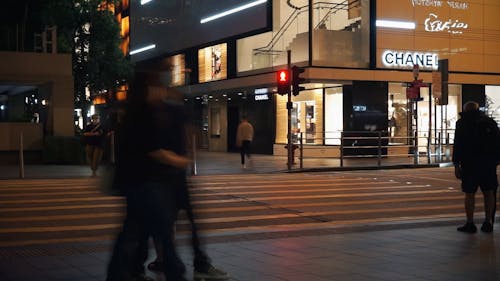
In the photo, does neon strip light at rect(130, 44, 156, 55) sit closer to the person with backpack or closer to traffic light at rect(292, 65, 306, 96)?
traffic light at rect(292, 65, 306, 96)

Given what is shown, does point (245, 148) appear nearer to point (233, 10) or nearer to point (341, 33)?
point (341, 33)

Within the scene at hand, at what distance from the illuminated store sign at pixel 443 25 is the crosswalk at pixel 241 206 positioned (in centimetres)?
1477

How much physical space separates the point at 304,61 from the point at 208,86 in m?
Result: 8.39

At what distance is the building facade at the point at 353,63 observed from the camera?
30.4m

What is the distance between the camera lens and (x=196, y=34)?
1544 inches

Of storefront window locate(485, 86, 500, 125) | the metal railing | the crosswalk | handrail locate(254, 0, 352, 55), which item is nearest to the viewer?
the crosswalk

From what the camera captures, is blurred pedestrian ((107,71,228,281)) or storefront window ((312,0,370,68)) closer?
blurred pedestrian ((107,71,228,281))

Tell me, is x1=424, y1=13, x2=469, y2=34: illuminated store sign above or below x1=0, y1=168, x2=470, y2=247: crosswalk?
above

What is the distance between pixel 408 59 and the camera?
31.4 metres

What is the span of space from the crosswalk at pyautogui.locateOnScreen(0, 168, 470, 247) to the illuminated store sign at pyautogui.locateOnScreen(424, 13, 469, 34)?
48.5 feet

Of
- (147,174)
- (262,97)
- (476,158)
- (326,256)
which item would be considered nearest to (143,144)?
(147,174)

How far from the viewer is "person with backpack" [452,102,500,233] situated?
9.77m

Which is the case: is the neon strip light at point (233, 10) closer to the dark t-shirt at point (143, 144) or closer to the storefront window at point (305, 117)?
the storefront window at point (305, 117)

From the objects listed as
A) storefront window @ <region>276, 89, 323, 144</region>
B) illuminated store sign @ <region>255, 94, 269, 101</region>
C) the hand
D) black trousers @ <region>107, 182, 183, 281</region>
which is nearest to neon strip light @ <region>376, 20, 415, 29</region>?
storefront window @ <region>276, 89, 323, 144</region>
